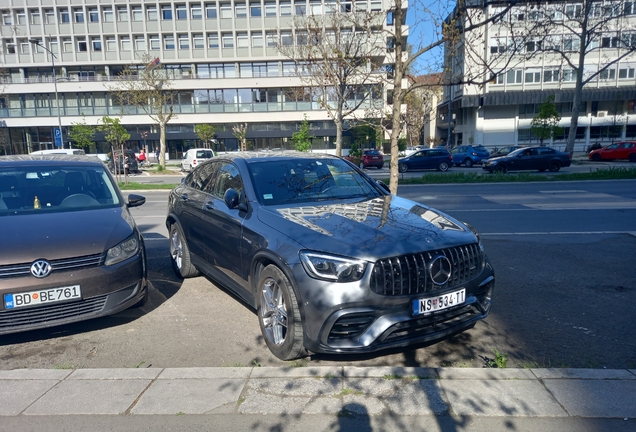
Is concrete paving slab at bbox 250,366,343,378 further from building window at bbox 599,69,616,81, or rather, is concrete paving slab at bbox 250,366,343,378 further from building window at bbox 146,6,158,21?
building window at bbox 599,69,616,81

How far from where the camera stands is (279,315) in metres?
4.10

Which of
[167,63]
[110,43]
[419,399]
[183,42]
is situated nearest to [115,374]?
[419,399]

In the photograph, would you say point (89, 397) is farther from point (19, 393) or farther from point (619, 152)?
point (619, 152)

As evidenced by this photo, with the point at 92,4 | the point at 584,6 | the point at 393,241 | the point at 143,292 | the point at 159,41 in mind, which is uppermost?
the point at 92,4

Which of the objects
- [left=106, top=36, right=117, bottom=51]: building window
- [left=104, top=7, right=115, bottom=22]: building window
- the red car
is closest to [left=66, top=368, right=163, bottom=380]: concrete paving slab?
the red car

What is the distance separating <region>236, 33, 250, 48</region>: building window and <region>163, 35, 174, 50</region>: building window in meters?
7.72

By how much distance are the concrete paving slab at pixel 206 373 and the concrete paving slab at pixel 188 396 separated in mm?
57

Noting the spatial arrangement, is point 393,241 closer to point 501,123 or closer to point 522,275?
point 522,275

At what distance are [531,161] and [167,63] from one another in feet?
141

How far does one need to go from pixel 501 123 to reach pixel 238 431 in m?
63.4

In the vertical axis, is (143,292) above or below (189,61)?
below

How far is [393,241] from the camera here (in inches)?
150

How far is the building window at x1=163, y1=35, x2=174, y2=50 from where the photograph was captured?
5557cm

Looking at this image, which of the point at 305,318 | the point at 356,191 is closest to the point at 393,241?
the point at 305,318
